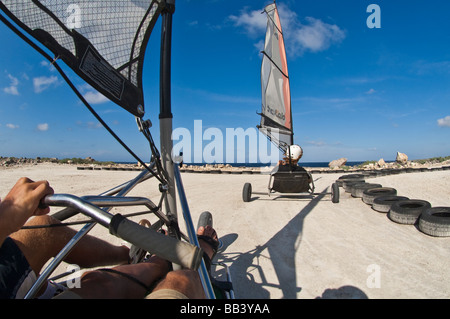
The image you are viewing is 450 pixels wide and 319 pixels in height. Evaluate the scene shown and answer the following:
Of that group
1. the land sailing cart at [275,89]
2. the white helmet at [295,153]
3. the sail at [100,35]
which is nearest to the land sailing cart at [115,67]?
the sail at [100,35]

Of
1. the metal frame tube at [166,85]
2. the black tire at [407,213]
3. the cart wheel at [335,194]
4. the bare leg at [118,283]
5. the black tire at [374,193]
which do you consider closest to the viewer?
the bare leg at [118,283]

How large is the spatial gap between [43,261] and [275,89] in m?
11.0

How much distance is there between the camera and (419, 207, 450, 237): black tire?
12.5 feet

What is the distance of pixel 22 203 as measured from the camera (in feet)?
3.59

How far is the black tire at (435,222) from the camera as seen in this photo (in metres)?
3.81

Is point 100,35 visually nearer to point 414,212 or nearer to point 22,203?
point 22,203

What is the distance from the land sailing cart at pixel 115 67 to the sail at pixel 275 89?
28.3 ft

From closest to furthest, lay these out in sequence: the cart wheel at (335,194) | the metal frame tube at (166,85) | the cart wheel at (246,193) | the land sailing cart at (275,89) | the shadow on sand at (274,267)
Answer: the metal frame tube at (166,85) < the shadow on sand at (274,267) < the cart wheel at (335,194) < the cart wheel at (246,193) < the land sailing cart at (275,89)

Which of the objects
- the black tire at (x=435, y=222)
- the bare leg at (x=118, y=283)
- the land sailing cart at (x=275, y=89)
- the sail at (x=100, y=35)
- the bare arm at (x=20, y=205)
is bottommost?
the black tire at (x=435, y=222)

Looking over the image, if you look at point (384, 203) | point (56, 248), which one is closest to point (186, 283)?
point (56, 248)

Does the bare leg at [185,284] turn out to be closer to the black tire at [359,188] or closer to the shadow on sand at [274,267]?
the shadow on sand at [274,267]
